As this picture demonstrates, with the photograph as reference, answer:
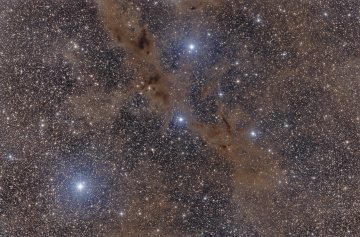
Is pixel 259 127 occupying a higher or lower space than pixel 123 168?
higher

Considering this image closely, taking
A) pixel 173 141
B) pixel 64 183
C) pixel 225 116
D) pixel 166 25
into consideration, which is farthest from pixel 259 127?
pixel 64 183

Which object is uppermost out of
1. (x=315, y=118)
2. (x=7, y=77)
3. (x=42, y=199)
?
(x=7, y=77)

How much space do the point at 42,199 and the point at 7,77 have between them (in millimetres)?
1883

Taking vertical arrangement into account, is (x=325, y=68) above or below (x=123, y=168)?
above

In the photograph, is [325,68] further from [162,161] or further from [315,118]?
[162,161]

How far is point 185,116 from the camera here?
6855 mm

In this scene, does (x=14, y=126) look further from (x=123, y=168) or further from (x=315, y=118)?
(x=315, y=118)

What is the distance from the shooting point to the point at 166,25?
680 centimetres

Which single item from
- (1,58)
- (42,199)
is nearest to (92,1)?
(1,58)

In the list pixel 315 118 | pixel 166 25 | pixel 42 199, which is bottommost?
pixel 42 199

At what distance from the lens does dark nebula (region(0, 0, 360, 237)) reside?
22.2 feet

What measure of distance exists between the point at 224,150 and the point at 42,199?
2.81 metres

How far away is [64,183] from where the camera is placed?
6.77 meters

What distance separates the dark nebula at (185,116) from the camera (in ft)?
22.2
